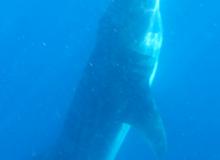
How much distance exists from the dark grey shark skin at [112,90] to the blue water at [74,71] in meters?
3.46

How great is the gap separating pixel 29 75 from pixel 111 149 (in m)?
6.86

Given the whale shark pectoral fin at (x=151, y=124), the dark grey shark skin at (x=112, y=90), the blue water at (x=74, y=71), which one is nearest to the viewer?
the dark grey shark skin at (x=112, y=90)

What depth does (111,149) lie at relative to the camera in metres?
6.75

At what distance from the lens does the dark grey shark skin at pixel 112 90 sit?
6.36m

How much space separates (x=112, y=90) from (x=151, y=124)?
751 millimetres

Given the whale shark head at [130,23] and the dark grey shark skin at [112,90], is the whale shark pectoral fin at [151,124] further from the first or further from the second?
the whale shark head at [130,23]

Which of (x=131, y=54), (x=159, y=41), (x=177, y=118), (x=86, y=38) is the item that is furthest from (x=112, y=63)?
(x=86, y=38)

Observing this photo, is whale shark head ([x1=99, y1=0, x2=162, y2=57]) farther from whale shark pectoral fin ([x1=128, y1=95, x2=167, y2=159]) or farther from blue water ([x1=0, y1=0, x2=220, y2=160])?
blue water ([x1=0, y1=0, x2=220, y2=160])

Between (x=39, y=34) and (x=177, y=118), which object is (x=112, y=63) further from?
(x=39, y=34)

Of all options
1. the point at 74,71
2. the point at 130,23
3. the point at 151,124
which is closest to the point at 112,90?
the point at 151,124

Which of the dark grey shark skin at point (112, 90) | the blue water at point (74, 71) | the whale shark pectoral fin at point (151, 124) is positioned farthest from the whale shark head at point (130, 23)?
the blue water at point (74, 71)

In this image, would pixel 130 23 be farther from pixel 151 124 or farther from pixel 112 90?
pixel 151 124

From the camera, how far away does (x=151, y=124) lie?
6688 millimetres

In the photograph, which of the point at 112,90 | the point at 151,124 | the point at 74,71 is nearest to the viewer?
the point at 112,90
